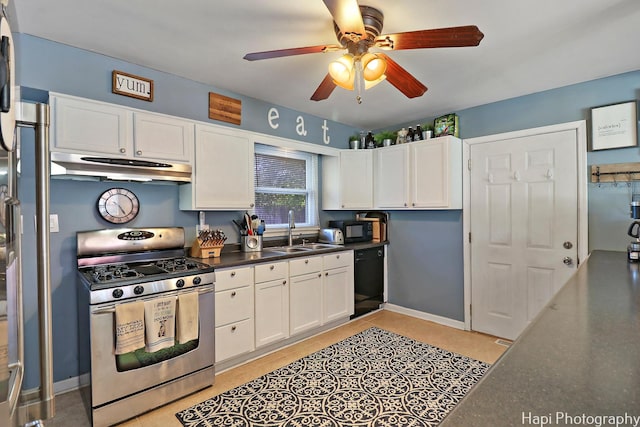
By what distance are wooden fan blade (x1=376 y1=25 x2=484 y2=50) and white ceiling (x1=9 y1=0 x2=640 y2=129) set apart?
0.83 ft

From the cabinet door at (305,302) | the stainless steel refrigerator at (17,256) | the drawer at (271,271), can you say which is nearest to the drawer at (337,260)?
the cabinet door at (305,302)

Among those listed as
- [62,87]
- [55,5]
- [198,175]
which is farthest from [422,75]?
[62,87]

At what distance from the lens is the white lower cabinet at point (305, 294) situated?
10.00ft

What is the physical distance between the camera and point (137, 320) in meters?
2.02

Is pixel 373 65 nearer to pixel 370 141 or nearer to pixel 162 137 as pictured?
pixel 162 137

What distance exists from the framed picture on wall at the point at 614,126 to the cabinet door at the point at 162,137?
3442mm

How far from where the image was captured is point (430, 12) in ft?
6.12

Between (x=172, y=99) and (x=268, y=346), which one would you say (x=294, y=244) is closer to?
(x=268, y=346)

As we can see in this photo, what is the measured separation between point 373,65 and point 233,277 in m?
1.87

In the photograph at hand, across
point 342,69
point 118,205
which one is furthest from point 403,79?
point 118,205

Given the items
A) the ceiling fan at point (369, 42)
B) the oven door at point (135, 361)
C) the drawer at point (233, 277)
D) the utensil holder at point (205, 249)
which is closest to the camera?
the ceiling fan at point (369, 42)

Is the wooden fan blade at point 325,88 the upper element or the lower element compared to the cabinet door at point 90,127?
upper

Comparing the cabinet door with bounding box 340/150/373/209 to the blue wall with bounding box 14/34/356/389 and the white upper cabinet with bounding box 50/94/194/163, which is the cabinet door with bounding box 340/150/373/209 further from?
the white upper cabinet with bounding box 50/94/194/163

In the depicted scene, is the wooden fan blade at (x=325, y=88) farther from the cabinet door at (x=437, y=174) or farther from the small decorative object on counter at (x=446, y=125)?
the small decorative object on counter at (x=446, y=125)
